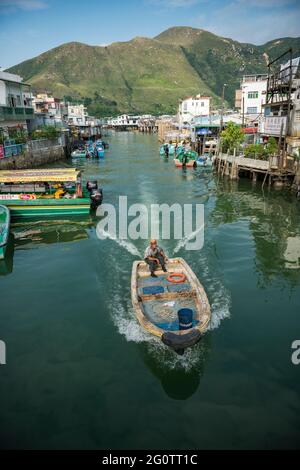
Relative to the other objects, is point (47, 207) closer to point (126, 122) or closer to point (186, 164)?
point (186, 164)

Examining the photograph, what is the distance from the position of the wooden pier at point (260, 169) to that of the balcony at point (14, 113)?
112 feet

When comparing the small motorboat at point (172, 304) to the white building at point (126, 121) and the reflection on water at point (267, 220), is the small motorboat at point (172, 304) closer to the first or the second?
the reflection on water at point (267, 220)

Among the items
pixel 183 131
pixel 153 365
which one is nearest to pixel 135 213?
pixel 153 365

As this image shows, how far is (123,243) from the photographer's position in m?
23.2

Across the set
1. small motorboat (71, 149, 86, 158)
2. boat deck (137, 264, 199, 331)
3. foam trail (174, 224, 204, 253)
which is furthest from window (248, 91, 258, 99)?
boat deck (137, 264, 199, 331)

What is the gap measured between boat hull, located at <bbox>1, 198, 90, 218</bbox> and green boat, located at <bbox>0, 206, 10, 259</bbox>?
2748 millimetres

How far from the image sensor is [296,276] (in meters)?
18.5

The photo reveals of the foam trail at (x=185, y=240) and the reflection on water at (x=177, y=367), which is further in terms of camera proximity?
the foam trail at (x=185, y=240)

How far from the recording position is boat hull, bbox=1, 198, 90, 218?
92.6ft

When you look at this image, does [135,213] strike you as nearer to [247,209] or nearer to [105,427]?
[247,209]

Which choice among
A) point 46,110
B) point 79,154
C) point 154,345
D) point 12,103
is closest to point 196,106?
point 46,110

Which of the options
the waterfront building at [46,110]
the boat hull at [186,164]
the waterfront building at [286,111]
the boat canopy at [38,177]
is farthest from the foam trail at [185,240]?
the waterfront building at [46,110]

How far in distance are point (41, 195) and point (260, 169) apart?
24174 millimetres

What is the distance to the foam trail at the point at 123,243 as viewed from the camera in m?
21.5
